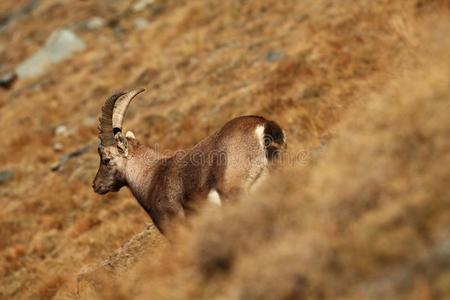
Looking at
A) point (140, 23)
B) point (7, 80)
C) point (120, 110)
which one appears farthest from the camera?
point (7, 80)

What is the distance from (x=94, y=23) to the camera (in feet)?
115

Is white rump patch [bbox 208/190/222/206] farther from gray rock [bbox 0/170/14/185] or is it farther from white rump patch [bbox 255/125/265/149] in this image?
gray rock [bbox 0/170/14/185]

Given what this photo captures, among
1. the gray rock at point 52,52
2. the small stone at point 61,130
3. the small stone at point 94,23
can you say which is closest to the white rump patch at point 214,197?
the small stone at point 61,130

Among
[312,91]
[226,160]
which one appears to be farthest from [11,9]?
[226,160]

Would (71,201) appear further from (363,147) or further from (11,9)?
(11,9)

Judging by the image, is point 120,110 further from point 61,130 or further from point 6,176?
point 61,130

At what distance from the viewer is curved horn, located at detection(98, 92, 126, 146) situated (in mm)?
12461

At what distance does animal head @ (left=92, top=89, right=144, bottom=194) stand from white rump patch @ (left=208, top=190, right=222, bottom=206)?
3.21 metres

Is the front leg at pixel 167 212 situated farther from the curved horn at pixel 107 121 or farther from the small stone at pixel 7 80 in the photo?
the small stone at pixel 7 80

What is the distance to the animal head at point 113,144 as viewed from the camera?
12609mm

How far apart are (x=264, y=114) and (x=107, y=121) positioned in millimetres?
6672

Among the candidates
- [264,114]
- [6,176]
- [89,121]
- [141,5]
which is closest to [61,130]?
[89,121]

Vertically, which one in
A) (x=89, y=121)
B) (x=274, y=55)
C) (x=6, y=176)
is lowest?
(x=89, y=121)

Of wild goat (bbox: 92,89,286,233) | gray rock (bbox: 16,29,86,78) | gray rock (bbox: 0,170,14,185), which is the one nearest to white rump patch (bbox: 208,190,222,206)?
wild goat (bbox: 92,89,286,233)
